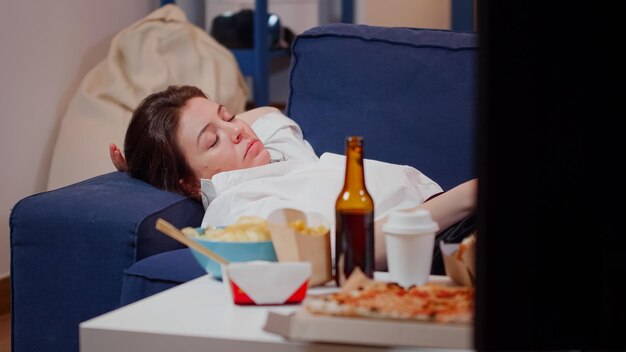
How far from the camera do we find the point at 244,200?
1974 mm

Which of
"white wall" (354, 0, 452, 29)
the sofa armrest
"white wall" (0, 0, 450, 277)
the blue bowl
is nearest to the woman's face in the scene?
the sofa armrest

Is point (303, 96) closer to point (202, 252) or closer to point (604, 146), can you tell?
point (202, 252)

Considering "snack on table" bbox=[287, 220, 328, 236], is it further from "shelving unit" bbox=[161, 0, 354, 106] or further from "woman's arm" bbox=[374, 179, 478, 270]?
"shelving unit" bbox=[161, 0, 354, 106]

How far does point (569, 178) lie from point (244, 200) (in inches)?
46.1

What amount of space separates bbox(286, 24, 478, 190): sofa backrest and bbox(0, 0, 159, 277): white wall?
108 cm

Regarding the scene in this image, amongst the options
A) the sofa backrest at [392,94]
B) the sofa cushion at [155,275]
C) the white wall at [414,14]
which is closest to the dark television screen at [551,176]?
the sofa cushion at [155,275]

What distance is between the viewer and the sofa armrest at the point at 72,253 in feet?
6.41

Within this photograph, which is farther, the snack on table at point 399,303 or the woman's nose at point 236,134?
the woman's nose at point 236,134

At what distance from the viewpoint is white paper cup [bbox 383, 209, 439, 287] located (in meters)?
1.33

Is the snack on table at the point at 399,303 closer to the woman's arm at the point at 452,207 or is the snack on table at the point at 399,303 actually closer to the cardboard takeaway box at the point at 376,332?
the cardboard takeaway box at the point at 376,332

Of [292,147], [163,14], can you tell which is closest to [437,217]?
[292,147]

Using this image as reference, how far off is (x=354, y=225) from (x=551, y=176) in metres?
0.52

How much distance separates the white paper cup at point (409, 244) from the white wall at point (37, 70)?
2036 millimetres

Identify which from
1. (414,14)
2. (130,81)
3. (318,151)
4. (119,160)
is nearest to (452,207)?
(318,151)
